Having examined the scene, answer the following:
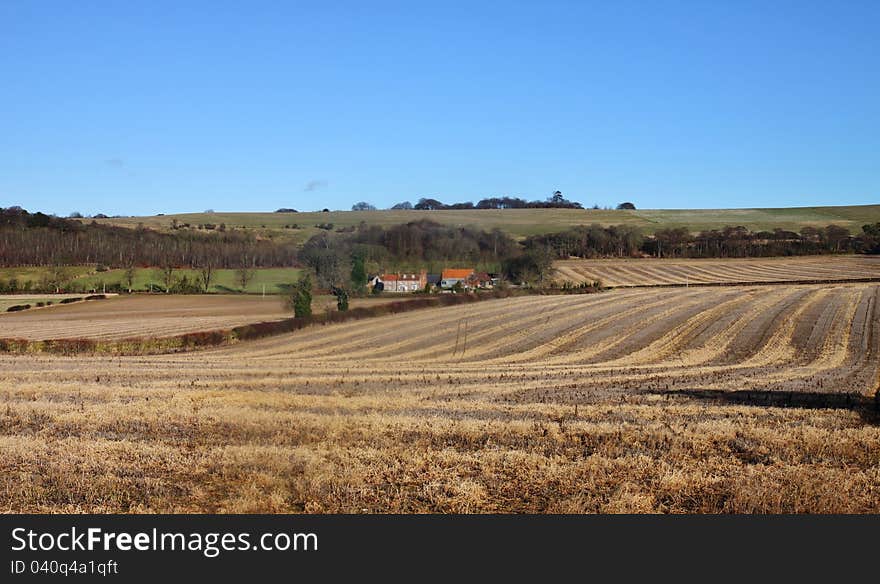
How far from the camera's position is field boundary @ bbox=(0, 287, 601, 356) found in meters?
42.7

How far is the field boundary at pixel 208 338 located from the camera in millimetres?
42719

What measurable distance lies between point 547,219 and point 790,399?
12594 centimetres

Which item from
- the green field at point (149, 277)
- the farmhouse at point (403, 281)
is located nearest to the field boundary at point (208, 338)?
the farmhouse at point (403, 281)

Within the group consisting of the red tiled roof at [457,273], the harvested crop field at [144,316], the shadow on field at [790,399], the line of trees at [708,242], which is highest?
the line of trees at [708,242]

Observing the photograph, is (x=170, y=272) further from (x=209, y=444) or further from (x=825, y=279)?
(x=209, y=444)

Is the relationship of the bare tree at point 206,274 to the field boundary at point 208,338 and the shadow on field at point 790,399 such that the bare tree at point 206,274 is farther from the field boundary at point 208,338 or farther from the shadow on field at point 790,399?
the shadow on field at point 790,399

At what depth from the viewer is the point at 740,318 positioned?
51.7 metres

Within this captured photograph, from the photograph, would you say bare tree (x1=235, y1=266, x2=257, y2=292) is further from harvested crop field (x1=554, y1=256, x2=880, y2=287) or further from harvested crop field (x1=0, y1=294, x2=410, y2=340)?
harvested crop field (x1=554, y1=256, x2=880, y2=287)

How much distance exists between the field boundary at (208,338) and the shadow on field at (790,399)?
33349 mm

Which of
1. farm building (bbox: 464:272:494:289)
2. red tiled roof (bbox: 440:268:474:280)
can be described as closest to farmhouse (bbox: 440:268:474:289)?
red tiled roof (bbox: 440:268:474:280)

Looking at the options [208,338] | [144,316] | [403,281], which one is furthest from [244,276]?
[208,338]

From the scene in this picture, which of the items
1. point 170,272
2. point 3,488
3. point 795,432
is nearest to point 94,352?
point 3,488

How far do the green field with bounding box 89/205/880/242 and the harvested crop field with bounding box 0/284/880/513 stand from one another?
86.9m

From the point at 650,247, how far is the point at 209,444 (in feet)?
349
